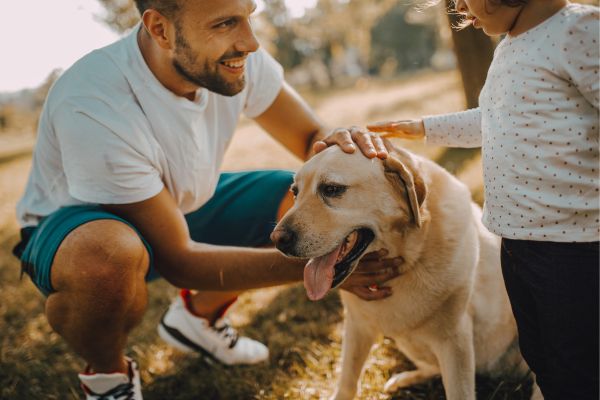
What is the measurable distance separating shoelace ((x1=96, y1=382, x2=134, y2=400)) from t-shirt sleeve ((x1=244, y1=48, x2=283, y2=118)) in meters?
1.69

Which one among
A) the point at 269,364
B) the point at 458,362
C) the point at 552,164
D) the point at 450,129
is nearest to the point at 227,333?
the point at 269,364

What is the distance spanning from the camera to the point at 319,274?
2018 millimetres

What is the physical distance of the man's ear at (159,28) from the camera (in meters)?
2.44

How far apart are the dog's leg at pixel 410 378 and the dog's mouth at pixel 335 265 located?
27.7 inches

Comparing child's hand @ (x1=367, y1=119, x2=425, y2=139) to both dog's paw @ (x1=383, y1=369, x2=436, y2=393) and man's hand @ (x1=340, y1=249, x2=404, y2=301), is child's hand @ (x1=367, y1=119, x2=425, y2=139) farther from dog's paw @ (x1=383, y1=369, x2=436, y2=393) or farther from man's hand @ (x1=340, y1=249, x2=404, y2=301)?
dog's paw @ (x1=383, y1=369, x2=436, y2=393)

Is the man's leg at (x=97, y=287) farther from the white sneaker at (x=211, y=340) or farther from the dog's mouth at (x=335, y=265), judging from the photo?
the dog's mouth at (x=335, y=265)

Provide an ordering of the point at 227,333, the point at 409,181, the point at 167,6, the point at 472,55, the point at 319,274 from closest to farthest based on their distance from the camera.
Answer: the point at 409,181 < the point at 319,274 < the point at 167,6 < the point at 227,333 < the point at 472,55

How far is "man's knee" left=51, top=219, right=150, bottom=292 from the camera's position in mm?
2076

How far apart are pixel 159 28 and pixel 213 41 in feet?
0.96

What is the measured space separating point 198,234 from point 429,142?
5.00 ft

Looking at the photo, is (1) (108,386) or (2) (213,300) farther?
(2) (213,300)

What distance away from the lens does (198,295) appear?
9.61ft

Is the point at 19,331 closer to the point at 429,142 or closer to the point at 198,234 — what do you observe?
the point at 198,234

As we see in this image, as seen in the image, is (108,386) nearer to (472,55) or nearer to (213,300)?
(213,300)
